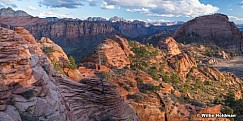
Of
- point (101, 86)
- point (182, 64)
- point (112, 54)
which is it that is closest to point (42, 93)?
point (101, 86)

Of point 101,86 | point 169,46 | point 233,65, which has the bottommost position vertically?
point 233,65

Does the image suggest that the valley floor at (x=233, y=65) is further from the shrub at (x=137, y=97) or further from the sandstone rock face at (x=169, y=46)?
the shrub at (x=137, y=97)

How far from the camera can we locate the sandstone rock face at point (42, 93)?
1464 centimetres

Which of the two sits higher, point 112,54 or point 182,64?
point 112,54

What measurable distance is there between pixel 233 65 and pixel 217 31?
4051cm

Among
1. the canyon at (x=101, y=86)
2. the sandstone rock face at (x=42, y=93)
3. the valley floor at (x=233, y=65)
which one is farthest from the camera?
the valley floor at (x=233, y=65)

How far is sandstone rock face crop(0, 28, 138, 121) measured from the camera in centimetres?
1464

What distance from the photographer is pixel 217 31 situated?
448 ft

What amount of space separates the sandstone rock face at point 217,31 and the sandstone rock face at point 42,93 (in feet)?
389

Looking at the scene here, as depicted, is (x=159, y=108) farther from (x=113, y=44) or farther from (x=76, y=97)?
(x=113, y=44)

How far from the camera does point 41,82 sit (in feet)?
55.0

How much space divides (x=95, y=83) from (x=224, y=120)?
20.3 m

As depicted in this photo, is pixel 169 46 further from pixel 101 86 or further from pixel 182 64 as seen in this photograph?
pixel 101 86

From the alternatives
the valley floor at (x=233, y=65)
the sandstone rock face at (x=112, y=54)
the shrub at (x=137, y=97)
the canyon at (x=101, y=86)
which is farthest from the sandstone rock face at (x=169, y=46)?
the shrub at (x=137, y=97)
